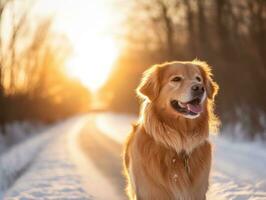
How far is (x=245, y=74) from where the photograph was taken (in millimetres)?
19750

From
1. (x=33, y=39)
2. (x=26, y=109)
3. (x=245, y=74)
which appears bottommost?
(x=26, y=109)

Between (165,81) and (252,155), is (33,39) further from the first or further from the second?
(165,81)

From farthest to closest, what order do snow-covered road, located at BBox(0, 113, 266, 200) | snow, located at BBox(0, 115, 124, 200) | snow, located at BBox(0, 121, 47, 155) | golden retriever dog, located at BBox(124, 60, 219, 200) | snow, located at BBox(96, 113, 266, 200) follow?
snow, located at BBox(0, 121, 47, 155)
snow, located at BBox(0, 115, 124, 200)
snow-covered road, located at BBox(0, 113, 266, 200)
snow, located at BBox(96, 113, 266, 200)
golden retriever dog, located at BBox(124, 60, 219, 200)

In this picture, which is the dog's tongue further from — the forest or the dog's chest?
the forest

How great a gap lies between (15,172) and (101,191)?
4.98 meters

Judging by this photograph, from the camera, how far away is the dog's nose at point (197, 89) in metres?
5.78

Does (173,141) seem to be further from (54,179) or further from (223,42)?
(223,42)

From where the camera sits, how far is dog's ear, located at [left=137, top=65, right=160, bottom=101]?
6.13 m

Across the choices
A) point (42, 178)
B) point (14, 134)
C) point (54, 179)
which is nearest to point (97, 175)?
point (54, 179)

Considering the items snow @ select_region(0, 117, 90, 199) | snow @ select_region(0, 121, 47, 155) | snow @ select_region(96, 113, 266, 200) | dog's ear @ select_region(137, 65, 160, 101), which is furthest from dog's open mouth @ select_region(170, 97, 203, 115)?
snow @ select_region(0, 121, 47, 155)

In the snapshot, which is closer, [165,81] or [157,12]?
[165,81]

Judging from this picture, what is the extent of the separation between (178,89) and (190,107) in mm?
267

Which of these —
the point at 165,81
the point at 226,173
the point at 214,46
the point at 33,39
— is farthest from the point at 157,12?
the point at 165,81

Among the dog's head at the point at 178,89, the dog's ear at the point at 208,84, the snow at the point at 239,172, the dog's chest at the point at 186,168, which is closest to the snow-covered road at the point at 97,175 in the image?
the snow at the point at 239,172
